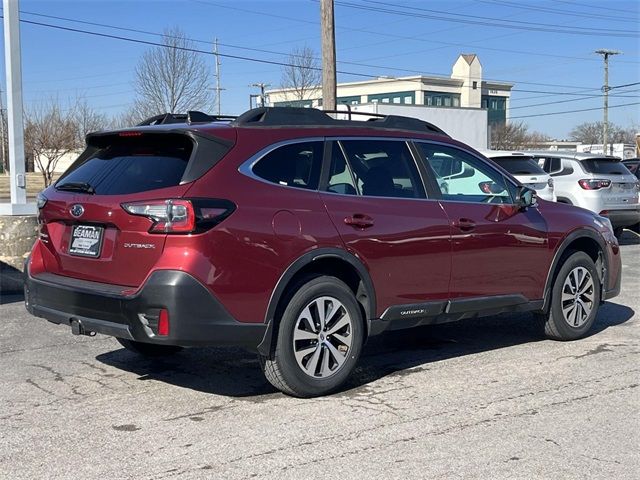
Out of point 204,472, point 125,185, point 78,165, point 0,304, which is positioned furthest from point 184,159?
point 0,304

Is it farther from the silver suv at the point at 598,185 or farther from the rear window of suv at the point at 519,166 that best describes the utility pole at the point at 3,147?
the silver suv at the point at 598,185

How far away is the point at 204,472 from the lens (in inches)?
153

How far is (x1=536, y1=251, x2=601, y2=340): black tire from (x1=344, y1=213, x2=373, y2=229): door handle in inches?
88.6

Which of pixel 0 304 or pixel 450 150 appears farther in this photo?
pixel 0 304

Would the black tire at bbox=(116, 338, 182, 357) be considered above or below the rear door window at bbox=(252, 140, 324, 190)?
below

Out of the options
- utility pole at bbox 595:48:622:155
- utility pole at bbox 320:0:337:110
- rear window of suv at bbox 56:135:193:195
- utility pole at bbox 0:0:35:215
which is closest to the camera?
rear window of suv at bbox 56:135:193:195

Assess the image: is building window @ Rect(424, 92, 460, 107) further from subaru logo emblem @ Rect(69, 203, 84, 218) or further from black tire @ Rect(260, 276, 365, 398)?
subaru logo emblem @ Rect(69, 203, 84, 218)

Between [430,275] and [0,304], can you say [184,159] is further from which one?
[0,304]

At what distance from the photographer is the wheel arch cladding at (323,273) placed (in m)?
4.86

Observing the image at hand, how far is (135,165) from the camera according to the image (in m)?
5.02

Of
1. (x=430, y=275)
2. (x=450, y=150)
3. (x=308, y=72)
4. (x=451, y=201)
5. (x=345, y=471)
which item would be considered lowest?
(x=345, y=471)

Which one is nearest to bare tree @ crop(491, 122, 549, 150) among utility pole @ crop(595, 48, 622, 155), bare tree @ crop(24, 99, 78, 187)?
utility pole @ crop(595, 48, 622, 155)

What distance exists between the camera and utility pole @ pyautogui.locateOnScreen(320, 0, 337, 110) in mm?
15902

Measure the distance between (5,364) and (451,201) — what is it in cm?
367
